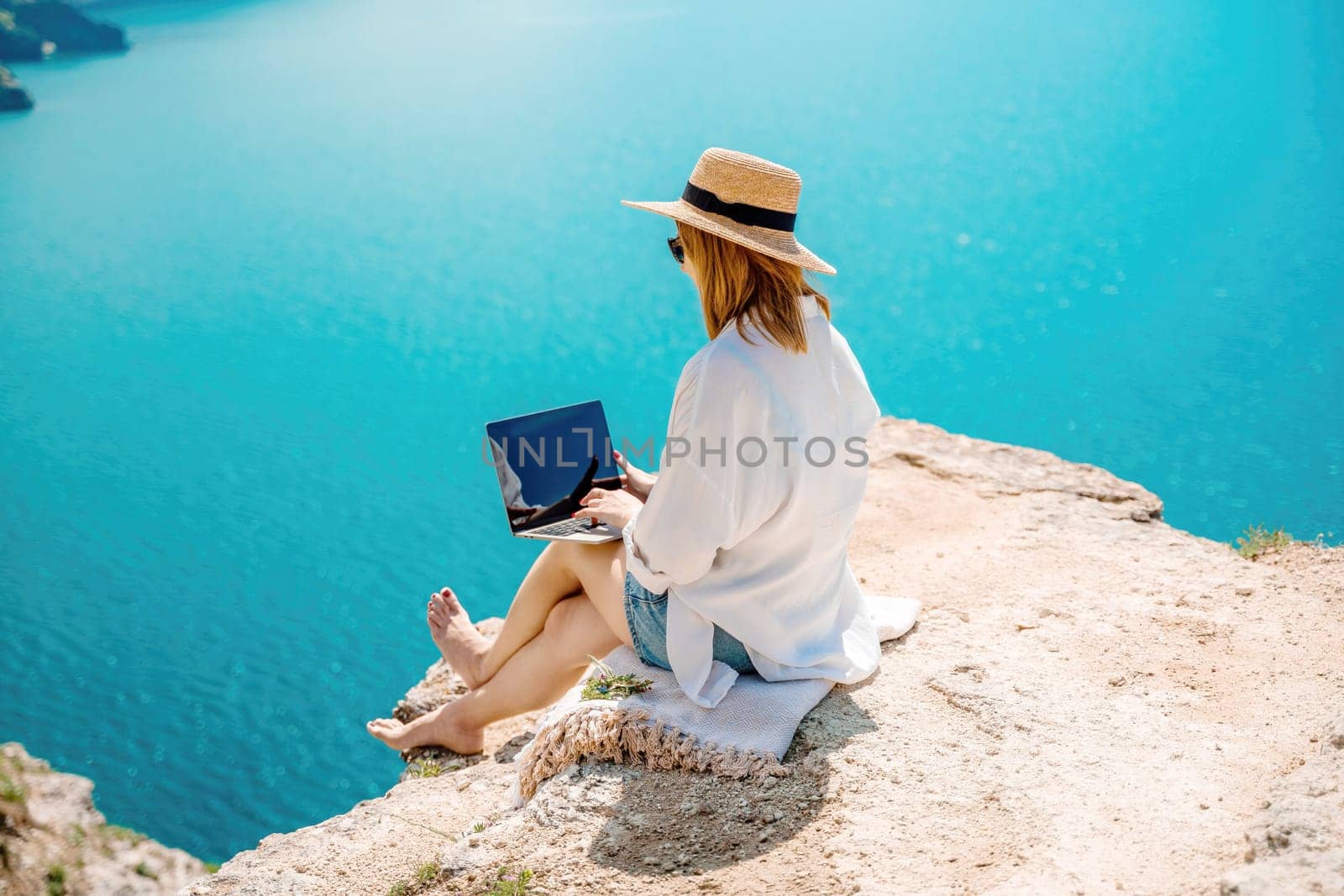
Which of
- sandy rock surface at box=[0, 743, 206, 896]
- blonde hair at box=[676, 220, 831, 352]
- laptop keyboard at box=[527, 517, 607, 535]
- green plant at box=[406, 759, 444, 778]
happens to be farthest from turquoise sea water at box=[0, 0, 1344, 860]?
blonde hair at box=[676, 220, 831, 352]

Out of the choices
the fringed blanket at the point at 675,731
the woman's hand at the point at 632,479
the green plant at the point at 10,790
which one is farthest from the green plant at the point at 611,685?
the green plant at the point at 10,790

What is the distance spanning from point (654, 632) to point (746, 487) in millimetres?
459

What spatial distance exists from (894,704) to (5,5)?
17.1m

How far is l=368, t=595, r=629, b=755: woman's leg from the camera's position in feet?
8.03

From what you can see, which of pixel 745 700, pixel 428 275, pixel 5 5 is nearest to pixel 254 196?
pixel 428 275

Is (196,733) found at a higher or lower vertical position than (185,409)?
lower

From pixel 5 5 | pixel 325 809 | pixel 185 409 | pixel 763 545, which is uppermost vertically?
pixel 5 5

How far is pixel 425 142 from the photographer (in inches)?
415

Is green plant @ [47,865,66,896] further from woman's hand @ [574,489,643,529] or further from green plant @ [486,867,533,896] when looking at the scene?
woman's hand @ [574,489,643,529]

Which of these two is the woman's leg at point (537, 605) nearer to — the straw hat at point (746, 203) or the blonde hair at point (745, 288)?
the blonde hair at point (745, 288)

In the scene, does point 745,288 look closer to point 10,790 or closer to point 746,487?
point 746,487

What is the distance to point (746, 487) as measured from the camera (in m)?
1.90

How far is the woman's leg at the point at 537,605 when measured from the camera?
2322mm

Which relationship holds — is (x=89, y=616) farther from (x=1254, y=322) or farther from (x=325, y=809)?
(x=1254, y=322)
